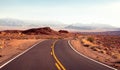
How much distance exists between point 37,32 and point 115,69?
340 feet

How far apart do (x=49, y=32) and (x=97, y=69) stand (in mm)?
106592

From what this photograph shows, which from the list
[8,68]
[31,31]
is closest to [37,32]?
[31,31]

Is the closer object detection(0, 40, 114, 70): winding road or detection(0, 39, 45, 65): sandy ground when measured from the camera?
detection(0, 40, 114, 70): winding road

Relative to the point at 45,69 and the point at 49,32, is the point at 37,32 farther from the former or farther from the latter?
the point at 45,69

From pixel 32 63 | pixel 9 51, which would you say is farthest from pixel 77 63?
pixel 9 51

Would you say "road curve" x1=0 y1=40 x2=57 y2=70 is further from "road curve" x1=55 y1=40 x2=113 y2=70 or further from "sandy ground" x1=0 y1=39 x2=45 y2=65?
"sandy ground" x1=0 y1=39 x2=45 y2=65

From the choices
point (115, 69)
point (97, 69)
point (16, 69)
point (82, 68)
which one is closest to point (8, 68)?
point (16, 69)

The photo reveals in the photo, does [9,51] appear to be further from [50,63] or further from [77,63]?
[77,63]

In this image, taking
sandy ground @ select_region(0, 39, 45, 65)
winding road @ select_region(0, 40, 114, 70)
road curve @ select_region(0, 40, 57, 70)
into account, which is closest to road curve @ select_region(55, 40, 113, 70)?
winding road @ select_region(0, 40, 114, 70)

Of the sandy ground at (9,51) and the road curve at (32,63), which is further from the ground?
the road curve at (32,63)

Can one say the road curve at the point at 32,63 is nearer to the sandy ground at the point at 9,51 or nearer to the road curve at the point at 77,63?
the road curve at the point at 77,63

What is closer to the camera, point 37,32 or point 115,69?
point 115,69

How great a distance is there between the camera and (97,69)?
43.9 feet

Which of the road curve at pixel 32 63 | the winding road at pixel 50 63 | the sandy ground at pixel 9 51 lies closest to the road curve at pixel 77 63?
the winding road at pixel 50 63
